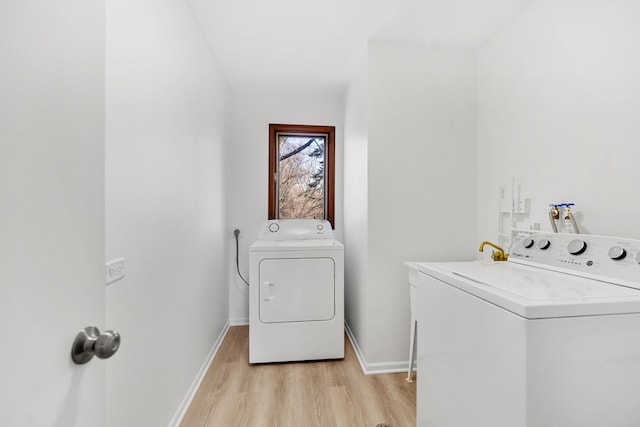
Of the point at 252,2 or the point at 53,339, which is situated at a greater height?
the point at 252,2

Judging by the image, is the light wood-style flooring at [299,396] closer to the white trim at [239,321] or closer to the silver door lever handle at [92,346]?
the white trim at [239,321]

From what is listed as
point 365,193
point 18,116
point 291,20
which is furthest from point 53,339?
point 291,20

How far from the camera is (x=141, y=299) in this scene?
4.02 ft

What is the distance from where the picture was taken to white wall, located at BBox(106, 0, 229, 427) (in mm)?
1056

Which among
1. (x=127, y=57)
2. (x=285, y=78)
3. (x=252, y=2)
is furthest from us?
(x=285, y=78)

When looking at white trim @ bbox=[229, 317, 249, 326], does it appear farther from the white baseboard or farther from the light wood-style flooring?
the white baseboard

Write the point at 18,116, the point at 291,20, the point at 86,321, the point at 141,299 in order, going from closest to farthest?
the point at 18,116 < the point at 86,321 < the point at 141,299 < the point at 291,20

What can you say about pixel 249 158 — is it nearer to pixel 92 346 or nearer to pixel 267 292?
pixel 267 292

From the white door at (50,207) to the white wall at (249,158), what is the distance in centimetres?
244

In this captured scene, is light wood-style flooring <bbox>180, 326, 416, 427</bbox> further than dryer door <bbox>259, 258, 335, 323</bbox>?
No

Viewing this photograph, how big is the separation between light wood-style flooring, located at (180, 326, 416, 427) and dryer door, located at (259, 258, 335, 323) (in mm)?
355

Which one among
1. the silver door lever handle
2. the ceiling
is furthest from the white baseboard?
the ceiling

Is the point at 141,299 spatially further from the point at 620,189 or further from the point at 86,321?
the point at 620,189

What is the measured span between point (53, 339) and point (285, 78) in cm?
268
